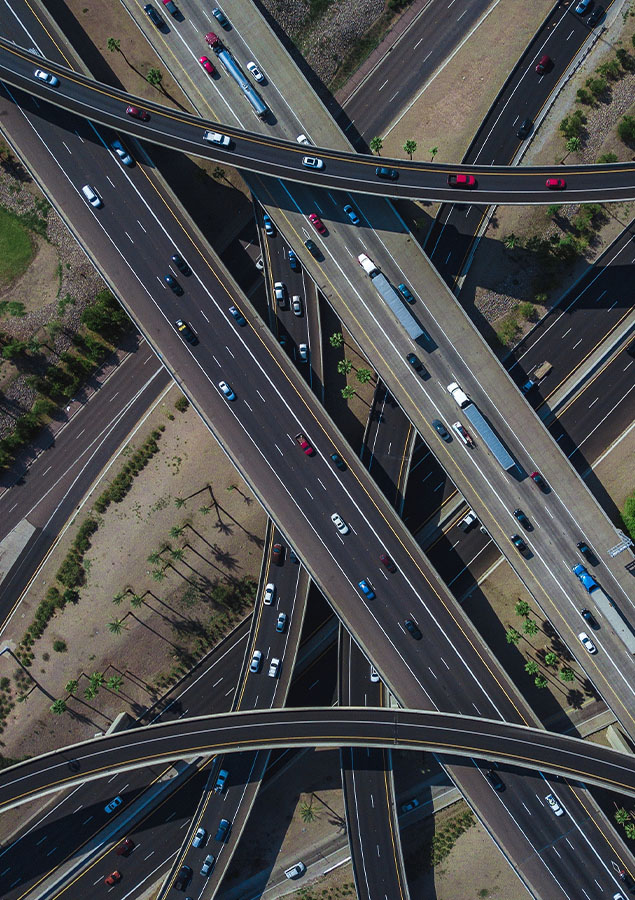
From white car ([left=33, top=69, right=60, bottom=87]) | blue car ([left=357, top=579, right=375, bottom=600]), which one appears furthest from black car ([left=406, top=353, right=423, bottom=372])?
white car ([left=33, top=69, right=60, bottom=87])

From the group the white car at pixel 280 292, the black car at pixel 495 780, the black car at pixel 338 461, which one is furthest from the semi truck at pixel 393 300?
the black car at pixel 495 780

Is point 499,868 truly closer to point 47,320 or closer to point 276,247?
point 276,247

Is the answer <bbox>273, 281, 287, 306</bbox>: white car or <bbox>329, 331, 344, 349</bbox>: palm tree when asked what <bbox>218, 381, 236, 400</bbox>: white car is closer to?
<bbox>273, 281, 287, 306</bbox>: white car

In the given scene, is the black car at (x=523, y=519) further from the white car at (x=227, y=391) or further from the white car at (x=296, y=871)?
the white car at (x=296, y=871)

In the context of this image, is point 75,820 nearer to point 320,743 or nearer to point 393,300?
point 320,743

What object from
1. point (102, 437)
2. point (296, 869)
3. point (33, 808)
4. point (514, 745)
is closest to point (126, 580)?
point (102, 437)
